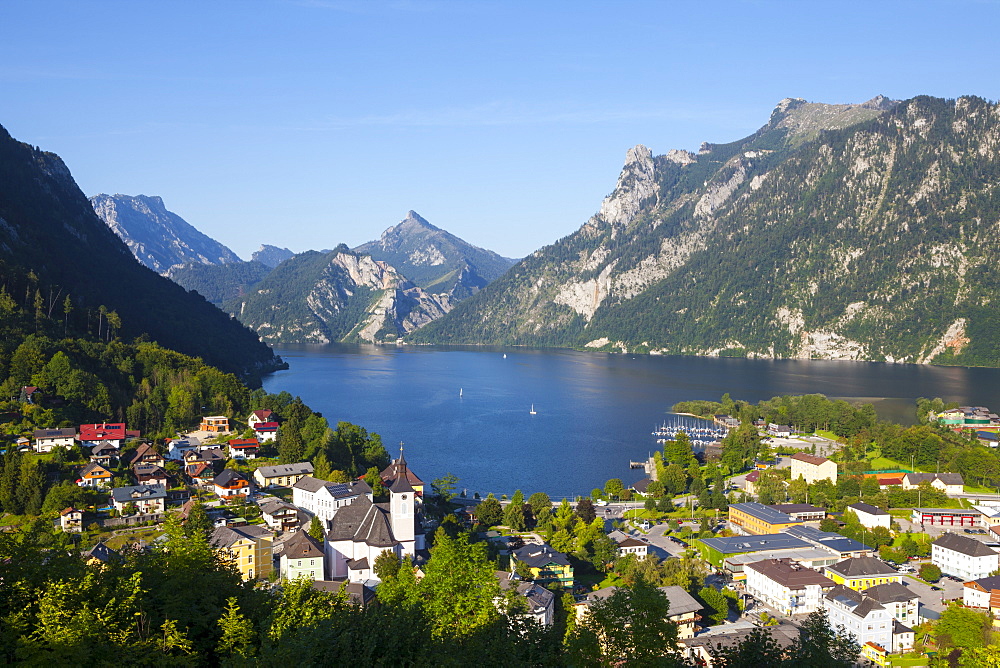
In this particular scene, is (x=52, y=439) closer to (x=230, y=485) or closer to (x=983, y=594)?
(x=230, y=485)

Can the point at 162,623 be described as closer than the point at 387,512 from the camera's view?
Yes

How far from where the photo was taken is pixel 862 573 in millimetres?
40781

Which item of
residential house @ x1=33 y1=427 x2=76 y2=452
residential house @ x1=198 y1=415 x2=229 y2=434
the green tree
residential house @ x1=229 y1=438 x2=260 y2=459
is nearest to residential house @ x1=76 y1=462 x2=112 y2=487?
residential house @ x1=33 y1=427 x2=76 y2=452

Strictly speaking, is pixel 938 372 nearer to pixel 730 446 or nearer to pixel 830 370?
pixel 830 370

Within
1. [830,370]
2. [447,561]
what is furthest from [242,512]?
[830,370]

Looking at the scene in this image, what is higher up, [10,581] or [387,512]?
[10,581]

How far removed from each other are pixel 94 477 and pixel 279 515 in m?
12.3

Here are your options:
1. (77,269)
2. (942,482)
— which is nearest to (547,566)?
(942,482)

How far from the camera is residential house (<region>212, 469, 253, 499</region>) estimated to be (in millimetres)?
48094

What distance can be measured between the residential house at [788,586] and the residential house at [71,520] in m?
35.4

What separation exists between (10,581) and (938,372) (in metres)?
167

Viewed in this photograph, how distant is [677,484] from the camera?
203 feet

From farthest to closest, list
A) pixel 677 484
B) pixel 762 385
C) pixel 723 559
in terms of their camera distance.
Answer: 1. pixel 762 385
2. pixel 677 484
3. pixel 723 559

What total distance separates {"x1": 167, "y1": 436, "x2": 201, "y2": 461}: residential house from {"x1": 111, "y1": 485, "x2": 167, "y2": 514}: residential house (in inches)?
357
